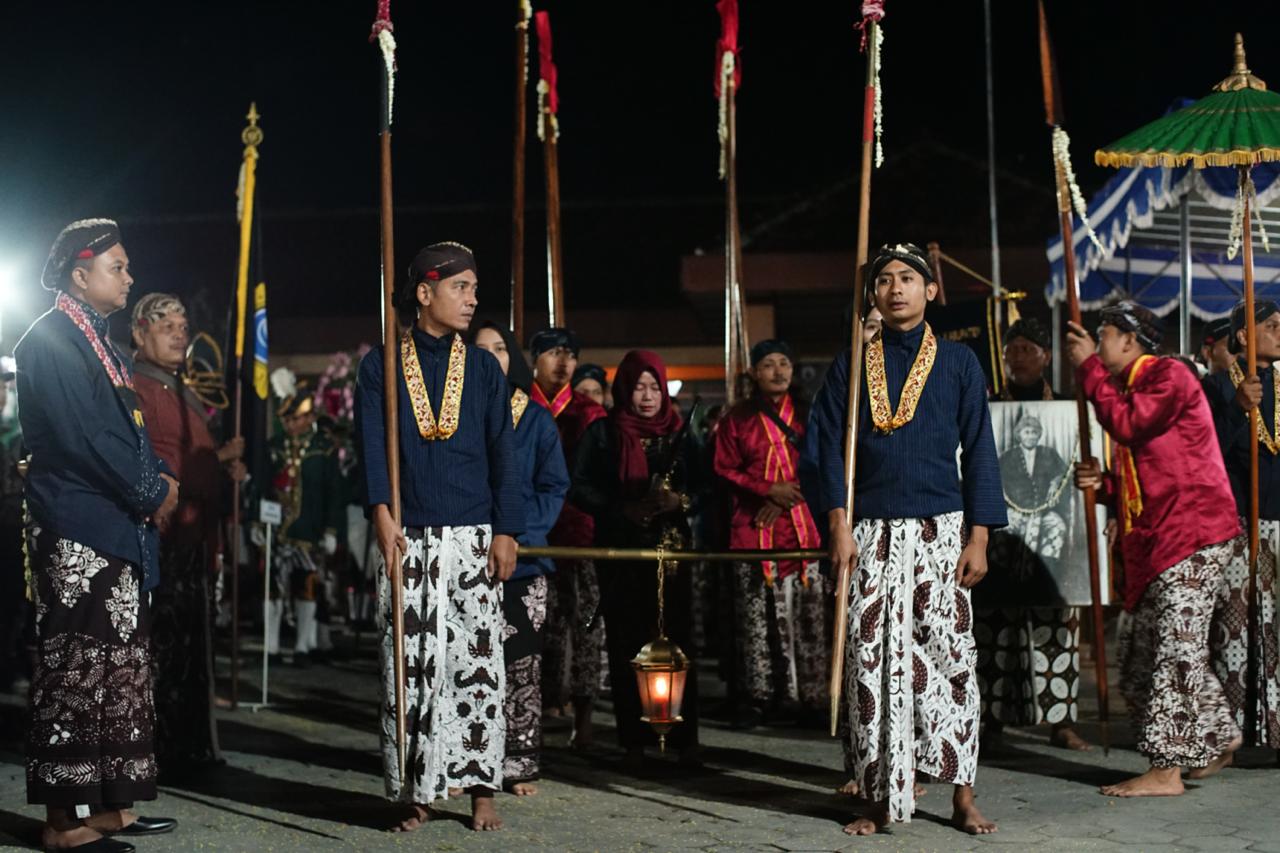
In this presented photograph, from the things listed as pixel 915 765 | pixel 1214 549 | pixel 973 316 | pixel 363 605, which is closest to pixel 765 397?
pixel 973 316

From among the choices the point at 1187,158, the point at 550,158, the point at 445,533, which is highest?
the point at 550,158

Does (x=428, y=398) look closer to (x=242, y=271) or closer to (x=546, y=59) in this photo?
(x=242, y=271)

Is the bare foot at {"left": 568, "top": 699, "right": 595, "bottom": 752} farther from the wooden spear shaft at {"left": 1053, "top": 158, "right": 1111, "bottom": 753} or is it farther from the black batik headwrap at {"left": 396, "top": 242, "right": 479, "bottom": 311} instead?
the black batik headwrap at {"left": 396, "top": 242, "right": 479, "bottom": 311}

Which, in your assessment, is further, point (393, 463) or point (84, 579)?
point (393, 463)

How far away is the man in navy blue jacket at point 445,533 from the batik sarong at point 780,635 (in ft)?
9.71

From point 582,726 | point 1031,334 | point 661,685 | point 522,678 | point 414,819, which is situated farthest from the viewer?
point 1031,334

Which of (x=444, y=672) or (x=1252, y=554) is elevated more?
(x=1252, y=554)

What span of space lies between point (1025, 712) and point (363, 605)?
8050mm

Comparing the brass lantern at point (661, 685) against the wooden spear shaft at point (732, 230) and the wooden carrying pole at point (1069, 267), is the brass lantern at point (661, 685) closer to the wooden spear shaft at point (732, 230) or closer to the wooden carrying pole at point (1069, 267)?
the wooden carrying pole at point (1069, 267)

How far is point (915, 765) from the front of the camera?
551 centimetres

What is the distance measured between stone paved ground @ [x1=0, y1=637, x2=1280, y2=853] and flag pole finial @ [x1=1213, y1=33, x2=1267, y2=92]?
→ 3.02 m

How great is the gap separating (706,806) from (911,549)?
1.34 metres

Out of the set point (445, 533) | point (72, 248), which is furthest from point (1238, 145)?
point (72, 248)

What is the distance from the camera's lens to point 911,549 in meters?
5.53
